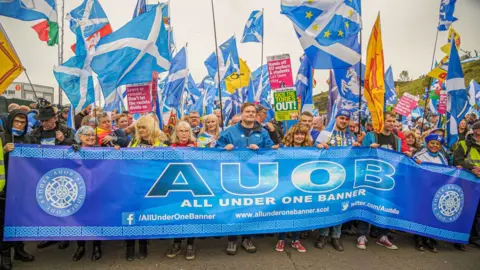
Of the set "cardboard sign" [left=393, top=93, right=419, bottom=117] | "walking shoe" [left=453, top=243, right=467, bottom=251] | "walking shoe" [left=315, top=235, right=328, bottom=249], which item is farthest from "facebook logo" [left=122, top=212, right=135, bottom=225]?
"cardboard sign" [left=393, top=93, right=419, bottom=117]

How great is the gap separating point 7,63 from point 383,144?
5.52 meters

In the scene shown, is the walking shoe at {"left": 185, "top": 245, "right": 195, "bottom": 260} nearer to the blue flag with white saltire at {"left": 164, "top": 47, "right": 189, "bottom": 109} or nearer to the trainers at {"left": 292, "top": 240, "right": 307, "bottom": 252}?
the trainers at {"left": 292, "top": 240, "right": 307, "bottom": 252}

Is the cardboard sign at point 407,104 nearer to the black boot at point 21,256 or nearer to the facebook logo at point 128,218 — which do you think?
the facebook logo at point 128,218

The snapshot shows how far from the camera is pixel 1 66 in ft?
12.0

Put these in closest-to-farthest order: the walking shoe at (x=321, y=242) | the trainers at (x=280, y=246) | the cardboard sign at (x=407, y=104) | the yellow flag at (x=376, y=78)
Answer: the trainers at (x=280, y=246), the walking shoe at (x=321, y=242), the yellow flag at (x=376, y=78), the cardboard sign at (x=407, y=104)

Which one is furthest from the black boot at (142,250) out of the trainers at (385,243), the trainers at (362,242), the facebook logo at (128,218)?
the trainers at (385,243)

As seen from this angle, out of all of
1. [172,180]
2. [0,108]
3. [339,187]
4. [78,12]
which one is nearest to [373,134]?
[339,187]

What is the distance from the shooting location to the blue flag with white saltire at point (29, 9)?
501cm

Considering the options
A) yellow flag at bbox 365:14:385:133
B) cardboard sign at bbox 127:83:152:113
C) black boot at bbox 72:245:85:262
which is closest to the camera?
black boot at bbox 72:245:85:262

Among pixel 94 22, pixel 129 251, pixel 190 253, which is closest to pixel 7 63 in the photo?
pixel 129 251

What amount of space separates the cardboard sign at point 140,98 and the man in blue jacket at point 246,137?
2811mm

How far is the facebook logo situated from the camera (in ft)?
12.1

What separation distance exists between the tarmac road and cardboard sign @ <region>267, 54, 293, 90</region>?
4.25 m

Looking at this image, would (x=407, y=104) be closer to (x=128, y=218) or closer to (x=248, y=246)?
(x=248, y=246)
